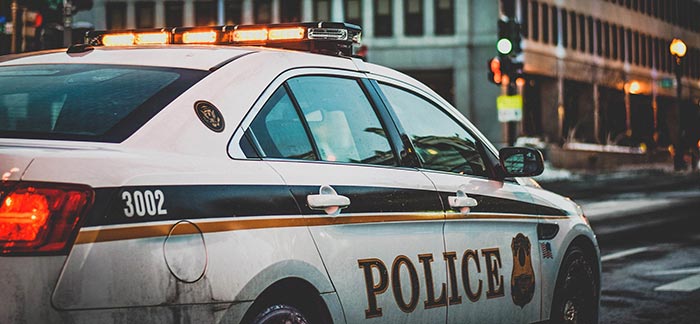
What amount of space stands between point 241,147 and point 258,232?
325mm

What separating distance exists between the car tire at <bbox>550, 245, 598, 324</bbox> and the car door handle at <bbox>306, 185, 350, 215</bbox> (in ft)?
7.09

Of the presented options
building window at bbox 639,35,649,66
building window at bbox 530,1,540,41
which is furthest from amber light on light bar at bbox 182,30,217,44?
building window at bbox 639,35,649,66

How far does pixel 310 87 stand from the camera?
5133 millimetres

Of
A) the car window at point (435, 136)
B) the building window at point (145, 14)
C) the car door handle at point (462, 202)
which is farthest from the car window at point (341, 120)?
the building window at point (145, 14)

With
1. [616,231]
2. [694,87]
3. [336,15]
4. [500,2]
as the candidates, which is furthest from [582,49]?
[616,231]

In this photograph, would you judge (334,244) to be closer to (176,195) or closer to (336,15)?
(176,195)

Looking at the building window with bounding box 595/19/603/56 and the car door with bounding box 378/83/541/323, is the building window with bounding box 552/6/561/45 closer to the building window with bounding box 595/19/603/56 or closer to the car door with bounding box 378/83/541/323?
the building window with bounding box 595/19/603/56

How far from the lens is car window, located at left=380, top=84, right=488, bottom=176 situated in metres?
5.72

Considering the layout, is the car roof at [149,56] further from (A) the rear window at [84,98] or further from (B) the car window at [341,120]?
(B) the car window at [341,120]

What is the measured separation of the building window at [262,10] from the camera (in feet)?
213

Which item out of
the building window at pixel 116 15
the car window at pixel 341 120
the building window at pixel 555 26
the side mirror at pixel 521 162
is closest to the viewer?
the car window at pixel 341 120

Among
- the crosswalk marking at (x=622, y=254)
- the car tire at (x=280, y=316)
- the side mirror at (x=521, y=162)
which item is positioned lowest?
the crosswalk marking at (x=622, y=254)

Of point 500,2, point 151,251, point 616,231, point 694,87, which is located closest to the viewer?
point 151,251

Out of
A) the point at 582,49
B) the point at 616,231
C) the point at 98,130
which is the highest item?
the point at 582,49
